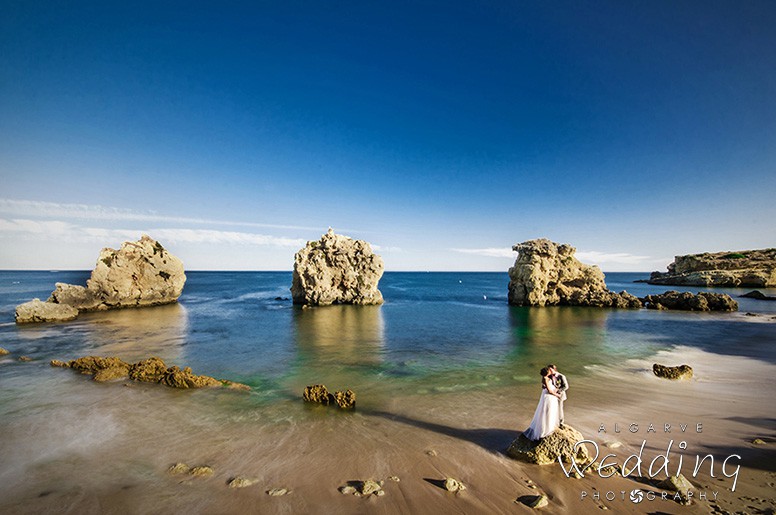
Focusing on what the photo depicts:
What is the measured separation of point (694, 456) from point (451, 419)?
19.3 ft

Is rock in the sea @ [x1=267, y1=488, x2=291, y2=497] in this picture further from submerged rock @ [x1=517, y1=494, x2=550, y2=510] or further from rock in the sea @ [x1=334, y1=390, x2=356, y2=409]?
rock in the sea @ [x1=334, y1=390, x2=356, y2=409]

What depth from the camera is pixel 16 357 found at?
60.3 ft

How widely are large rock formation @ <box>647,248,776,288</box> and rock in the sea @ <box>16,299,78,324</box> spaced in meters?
120

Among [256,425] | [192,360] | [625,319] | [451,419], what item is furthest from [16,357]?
[625,319]

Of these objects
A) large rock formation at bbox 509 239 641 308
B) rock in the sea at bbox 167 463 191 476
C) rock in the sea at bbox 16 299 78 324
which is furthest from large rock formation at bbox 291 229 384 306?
rock in the sea at bbox 167 463 191 476

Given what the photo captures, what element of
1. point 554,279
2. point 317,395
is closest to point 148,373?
point 317,395

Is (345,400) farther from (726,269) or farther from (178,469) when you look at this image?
(726,269)

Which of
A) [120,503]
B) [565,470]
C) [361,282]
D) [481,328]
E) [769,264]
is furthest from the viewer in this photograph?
[769,264]

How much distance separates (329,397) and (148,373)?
27.8 feet

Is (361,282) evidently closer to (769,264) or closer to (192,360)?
(192,360)

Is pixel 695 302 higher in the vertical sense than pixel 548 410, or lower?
higher

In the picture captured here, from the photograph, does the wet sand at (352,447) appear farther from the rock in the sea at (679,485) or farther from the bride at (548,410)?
the bride at (548,410)

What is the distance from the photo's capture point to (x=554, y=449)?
24.4 feet

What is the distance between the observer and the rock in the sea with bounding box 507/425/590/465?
7.36 metres
